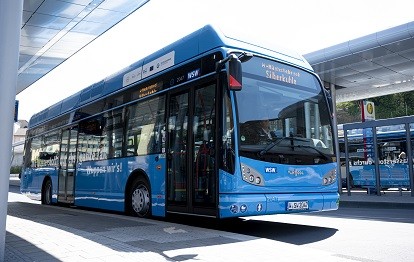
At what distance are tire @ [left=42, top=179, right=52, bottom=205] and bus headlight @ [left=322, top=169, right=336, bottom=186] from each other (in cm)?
995

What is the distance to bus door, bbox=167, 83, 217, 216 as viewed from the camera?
680 centimetres

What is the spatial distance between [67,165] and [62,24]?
5.73 meters

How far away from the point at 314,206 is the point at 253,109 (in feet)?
6.94

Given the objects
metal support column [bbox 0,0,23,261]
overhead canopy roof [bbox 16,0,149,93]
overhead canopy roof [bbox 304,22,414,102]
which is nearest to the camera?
metal support column [bbox 0,0,23,261]

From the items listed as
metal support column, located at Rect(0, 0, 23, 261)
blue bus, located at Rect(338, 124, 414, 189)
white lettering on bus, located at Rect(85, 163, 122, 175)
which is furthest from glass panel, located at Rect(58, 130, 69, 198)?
blue bus, located at Rect(338, 124, 414, 189)

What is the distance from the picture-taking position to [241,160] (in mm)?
6508

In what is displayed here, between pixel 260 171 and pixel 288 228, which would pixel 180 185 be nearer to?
pixel 260 171

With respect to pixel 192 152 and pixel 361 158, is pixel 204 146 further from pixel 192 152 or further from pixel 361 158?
pixel 361 158

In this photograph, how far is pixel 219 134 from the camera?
662cm

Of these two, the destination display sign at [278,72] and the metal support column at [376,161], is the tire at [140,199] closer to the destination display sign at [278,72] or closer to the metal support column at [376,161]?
the destination display sign at [278,72]

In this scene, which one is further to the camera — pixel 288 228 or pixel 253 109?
pixel 288 228

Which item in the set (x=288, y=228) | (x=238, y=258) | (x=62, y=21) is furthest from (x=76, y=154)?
(x=238, y=258)

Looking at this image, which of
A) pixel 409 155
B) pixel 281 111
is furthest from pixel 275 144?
pixel 409 155

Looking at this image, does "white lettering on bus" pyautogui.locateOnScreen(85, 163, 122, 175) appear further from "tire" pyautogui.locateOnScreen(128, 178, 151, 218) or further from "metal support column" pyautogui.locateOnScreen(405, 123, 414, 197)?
"metal support column" pyautogui.locateOnScreen(405, 123, 414, 197)
